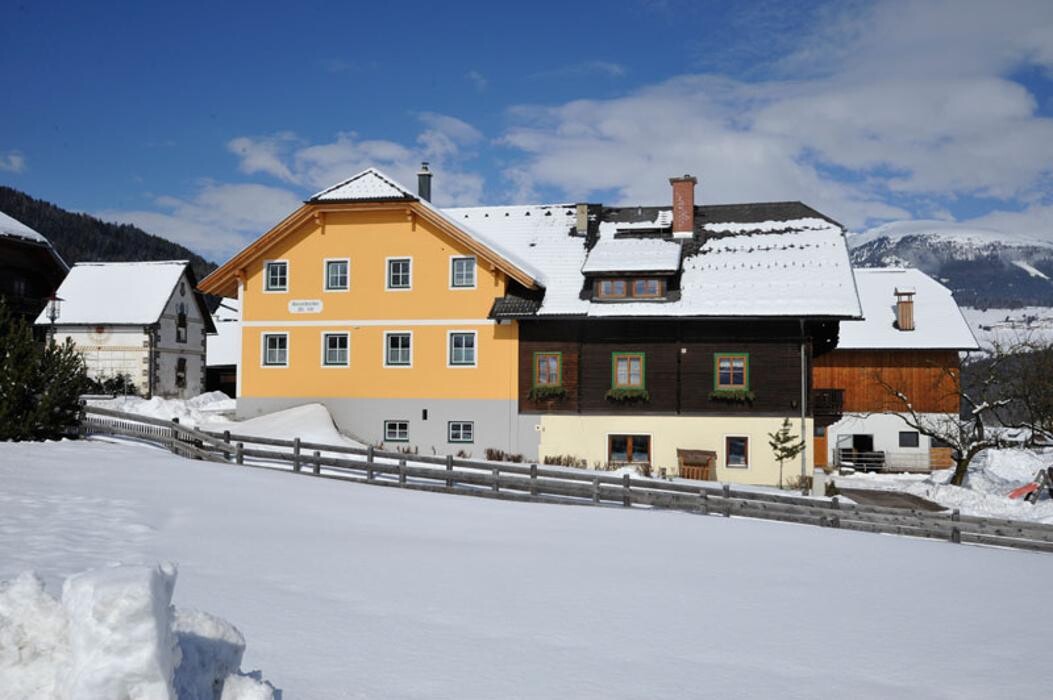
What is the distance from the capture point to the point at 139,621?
12.4ft

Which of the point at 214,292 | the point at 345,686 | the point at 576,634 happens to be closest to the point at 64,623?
the point at 345,686

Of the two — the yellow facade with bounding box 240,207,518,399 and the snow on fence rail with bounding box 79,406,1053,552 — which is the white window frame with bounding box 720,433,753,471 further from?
the yellow facade with bounding box 240,207,518,399

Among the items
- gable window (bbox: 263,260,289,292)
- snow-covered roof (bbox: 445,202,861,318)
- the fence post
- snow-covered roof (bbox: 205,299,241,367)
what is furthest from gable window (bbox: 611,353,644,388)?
snow-covered roof (bbox: 205,299,241,367)

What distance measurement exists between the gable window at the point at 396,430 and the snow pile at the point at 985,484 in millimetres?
16906

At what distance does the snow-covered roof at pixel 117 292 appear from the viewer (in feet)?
166

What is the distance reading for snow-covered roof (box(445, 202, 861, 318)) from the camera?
27.5 m

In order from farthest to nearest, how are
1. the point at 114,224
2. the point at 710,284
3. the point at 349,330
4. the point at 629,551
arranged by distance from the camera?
the point at 114,224 < the point at 349,330 < the point at 710,284 < the point at 629,551

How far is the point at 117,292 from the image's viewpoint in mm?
52781

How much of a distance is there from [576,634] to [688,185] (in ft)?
82.7

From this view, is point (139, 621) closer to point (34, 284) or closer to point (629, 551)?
point (629, 551)

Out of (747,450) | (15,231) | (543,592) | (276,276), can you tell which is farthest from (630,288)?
(15,231)

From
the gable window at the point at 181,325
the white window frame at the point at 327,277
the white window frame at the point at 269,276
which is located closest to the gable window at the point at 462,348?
the white window frame at the point at 327,277

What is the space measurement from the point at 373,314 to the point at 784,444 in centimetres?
1509

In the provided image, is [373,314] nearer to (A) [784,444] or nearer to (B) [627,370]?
(B) [627,370]
